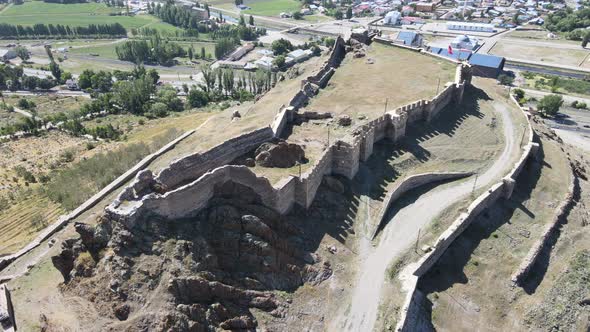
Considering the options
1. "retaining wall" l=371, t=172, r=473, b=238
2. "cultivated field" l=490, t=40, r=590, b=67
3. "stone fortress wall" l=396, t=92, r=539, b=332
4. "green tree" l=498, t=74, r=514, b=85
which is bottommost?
"green tree" l=498, t=74, r=514, b=85

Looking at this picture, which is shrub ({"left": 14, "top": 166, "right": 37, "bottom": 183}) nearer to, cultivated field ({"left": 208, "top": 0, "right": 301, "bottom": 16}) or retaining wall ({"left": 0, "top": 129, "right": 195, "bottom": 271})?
retaining wall ({"left": 0, "top": 129, "right": 195, "bottom": 271})

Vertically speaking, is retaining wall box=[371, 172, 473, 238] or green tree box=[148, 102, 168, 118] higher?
retaining wall box=[371, 172, 473, 238]

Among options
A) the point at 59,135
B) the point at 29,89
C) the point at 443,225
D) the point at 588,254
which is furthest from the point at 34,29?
the point at 588,254

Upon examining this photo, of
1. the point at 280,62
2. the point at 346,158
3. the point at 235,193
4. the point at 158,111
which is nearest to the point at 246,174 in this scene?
the point at 235,193

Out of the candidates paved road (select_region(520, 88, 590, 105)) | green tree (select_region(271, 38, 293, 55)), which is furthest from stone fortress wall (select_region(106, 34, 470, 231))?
green tree (select_region(271, 38, 293, 55))

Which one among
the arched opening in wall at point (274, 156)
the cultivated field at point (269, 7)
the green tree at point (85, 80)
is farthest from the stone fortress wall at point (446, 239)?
the cultivated field at point (269, 7)
